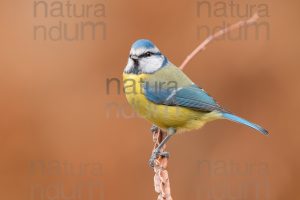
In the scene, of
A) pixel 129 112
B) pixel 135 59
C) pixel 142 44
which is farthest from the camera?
pixel 129 112

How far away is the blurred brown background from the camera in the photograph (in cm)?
315

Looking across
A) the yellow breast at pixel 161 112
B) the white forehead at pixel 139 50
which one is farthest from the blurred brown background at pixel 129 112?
the white forehead at pixel 139 50

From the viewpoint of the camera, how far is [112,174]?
3.17m

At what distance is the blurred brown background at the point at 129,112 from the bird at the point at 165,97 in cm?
67

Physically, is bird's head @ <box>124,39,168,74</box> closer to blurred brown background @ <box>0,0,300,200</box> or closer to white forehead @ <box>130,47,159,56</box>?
white forehead @ <box>130,47,159,56</box>

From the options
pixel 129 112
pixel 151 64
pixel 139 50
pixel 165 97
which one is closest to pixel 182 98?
pixel 165 97

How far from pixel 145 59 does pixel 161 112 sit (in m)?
0.24

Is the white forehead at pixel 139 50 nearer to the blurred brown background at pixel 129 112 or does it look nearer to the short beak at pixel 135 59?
the short beak at pixel 135 59

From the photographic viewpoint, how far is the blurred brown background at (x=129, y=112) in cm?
315

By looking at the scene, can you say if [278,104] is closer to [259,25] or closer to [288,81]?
[288,81]

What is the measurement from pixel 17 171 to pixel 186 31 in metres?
1.33

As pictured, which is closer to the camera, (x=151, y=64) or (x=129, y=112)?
(x=151, y=64)

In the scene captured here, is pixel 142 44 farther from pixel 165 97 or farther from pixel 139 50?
pixel 165 97

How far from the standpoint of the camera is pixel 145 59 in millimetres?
2346
